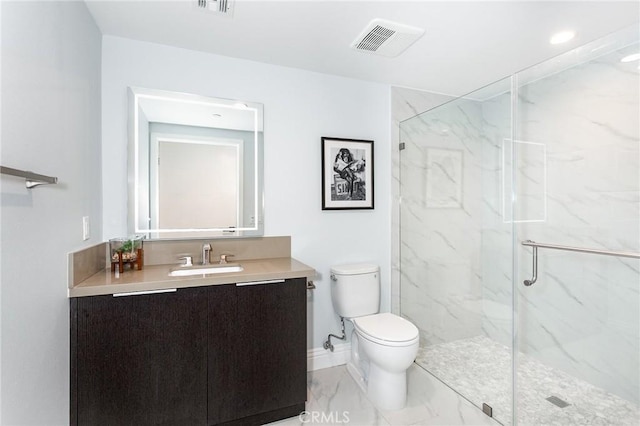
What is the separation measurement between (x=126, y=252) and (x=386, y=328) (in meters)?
1.58

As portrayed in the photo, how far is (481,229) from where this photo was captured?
230 centimetres

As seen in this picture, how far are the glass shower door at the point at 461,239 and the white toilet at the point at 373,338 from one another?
0.48m

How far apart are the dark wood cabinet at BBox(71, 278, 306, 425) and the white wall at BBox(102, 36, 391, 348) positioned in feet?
1.99

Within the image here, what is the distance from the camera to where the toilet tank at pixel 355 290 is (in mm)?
2225

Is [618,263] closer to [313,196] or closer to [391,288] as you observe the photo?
[391,288]

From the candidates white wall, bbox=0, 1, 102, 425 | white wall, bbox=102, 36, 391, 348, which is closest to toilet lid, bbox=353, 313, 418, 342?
white wall, bbox=102, 36, 391, 348

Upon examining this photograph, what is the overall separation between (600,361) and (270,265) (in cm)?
196

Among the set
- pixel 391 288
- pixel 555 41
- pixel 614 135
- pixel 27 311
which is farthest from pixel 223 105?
pixel 614 135

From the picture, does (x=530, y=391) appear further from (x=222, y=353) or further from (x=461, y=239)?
(x=222, y=353)

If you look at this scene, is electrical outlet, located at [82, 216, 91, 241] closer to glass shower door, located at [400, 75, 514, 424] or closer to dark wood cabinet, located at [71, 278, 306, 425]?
dark wood cabinet, located at [71, 278, 306, 425]

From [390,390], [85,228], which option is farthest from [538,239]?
[85,228]

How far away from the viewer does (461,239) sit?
240 cm

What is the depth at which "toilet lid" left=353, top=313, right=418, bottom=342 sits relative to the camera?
5.98 feet

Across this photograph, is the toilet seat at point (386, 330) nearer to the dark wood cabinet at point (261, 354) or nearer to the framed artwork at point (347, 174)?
the dark wood cabinet at point (261, 354)
